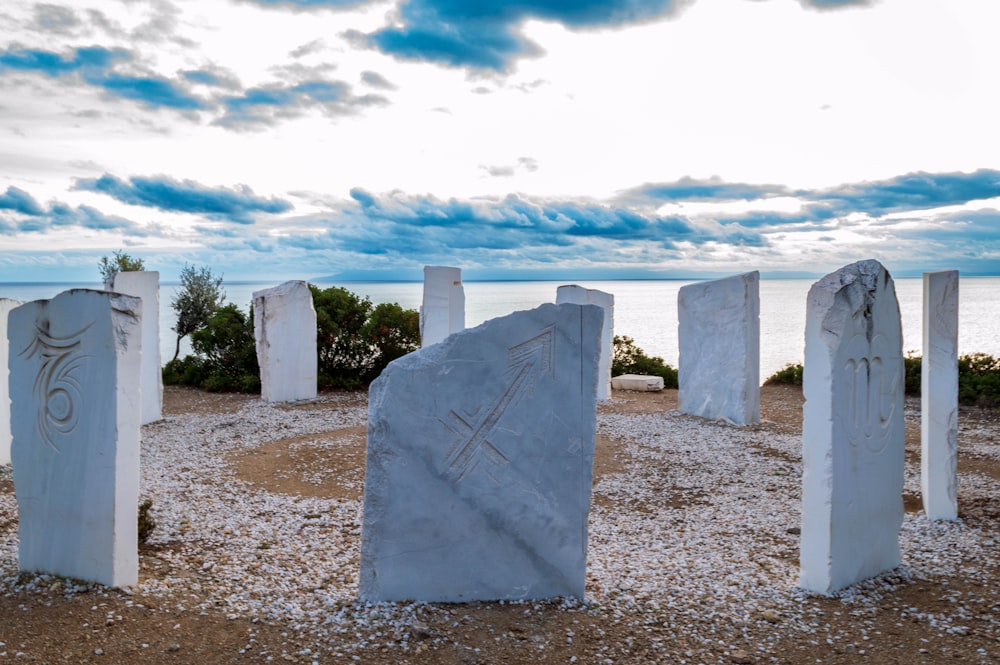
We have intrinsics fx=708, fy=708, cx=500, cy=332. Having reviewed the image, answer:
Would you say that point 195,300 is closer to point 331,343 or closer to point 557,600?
point 331,343

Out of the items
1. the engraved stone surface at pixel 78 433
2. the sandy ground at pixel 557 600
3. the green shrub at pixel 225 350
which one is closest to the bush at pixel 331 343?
the green shrub at pixel 225 350

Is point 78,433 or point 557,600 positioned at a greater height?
point 78,433

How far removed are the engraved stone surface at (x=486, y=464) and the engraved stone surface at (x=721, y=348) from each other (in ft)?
23.1

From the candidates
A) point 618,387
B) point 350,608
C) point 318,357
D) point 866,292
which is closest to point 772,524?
point 866,292

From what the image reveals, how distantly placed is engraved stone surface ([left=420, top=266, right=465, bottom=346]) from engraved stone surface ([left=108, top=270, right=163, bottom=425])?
4389 mm

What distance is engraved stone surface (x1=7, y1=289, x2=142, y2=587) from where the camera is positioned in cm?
426

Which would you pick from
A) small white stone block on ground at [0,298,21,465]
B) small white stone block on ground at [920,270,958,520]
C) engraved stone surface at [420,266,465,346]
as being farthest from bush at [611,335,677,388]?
small white stone block on ground at [0,298,21,465]

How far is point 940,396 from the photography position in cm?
623

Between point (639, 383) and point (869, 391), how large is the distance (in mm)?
10493

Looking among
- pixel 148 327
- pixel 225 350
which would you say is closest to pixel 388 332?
pixel 225 350

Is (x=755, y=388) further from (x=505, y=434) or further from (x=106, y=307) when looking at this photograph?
(x=106, y=307)

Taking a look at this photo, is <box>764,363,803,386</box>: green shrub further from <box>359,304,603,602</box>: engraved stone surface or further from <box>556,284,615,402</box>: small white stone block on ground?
<box>359,304,603,602</box>: engraved stone surface

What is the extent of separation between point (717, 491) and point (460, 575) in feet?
13.5

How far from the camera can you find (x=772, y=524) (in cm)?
631
